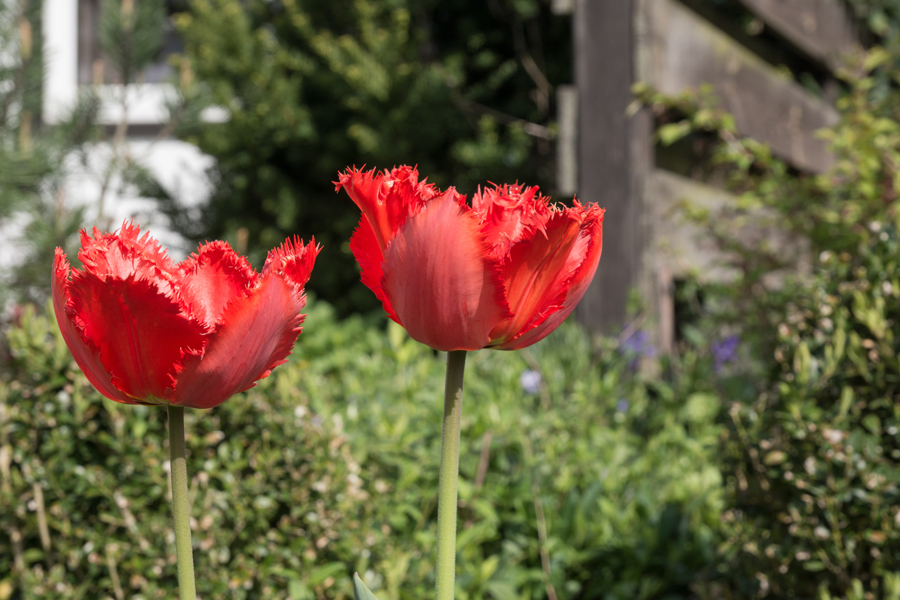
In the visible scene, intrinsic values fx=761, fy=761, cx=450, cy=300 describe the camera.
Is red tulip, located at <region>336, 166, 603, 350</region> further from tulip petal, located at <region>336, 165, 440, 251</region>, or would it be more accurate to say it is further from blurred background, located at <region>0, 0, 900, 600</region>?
blurred background, located at <region>0, 0, 900, 600</region>

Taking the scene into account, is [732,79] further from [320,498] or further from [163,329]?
[163,329]

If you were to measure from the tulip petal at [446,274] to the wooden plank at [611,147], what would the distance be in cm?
259

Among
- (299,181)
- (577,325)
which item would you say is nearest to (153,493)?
(577,325)

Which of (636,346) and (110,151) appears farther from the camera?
(110,151)

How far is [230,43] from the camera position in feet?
16.7

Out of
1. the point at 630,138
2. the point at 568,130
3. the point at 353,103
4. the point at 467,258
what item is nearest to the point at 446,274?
the point at 467,258

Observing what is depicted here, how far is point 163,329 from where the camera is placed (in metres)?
0.57

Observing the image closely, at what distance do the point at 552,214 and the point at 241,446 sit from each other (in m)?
1.07

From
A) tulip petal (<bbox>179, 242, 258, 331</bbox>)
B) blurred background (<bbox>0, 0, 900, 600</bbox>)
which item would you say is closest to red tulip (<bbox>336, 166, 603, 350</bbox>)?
tulip petal (<bbox>179, 242, 258, 331</bbox>)

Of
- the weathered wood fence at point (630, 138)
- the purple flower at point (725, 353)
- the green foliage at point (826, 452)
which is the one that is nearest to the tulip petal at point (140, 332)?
the green foliage at point (826, 452)

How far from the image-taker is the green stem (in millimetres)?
570

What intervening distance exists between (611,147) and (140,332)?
2806 millimetres

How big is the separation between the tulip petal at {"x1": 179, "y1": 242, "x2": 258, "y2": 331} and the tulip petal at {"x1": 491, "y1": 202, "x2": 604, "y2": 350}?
0.22 metres

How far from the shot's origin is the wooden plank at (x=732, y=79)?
10.3ft
